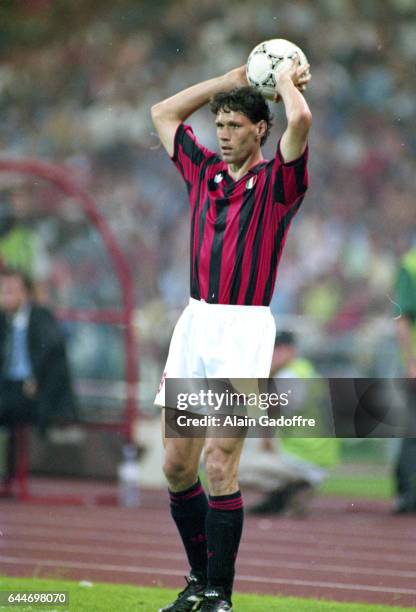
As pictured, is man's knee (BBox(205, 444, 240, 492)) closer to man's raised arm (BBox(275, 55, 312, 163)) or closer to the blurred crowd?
man's raised arm (BBox(275, 55, 312, 163))

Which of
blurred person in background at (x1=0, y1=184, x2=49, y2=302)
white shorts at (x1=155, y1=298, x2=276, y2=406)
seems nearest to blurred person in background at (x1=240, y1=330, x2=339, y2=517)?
blurred person in background at (x1=0, y1=184, x2=49, y2=302)

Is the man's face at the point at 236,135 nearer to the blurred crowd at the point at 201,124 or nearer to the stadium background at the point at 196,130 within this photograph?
the stadium background at the point at 196,130

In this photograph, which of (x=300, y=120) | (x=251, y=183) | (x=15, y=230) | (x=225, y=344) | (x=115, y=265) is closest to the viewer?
(x=300, y=120)

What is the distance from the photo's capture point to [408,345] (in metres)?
8.15

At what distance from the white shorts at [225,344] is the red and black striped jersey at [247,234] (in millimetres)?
51

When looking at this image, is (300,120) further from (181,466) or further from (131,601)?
(131,601)

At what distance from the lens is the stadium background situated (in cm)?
1739

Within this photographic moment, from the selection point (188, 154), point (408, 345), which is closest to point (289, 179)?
point (188, 154)

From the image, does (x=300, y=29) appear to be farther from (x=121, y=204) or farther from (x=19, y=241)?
(x=19, y=241)

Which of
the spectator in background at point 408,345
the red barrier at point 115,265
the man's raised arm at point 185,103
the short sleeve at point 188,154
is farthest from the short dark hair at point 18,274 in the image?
the short sleeve at point 188,154

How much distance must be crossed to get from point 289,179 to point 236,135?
298 millimetres

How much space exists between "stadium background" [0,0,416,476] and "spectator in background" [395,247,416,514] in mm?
5887

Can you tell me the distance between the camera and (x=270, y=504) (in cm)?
910

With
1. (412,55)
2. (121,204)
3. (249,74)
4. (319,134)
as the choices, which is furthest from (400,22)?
(249,74)
